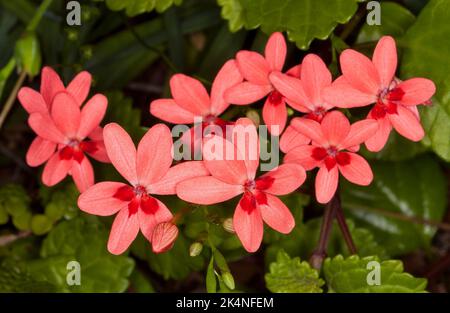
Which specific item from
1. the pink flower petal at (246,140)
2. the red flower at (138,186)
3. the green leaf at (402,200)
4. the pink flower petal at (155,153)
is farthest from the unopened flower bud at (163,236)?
the green leaf at (402,200)

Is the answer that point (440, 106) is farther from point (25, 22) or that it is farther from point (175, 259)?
point (25, 22)

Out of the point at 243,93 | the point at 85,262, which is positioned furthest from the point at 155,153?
the point at 85,262

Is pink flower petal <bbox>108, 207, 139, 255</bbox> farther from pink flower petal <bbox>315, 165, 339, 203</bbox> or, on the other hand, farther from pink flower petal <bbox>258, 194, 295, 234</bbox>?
pink flower petal <bbox>315, 165, 339, 203</bbox>

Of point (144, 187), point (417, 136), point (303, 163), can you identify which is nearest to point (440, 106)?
point (417, 136)

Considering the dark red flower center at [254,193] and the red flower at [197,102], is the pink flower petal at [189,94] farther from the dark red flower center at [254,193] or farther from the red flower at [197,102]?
the dark red flower center at [254,193]

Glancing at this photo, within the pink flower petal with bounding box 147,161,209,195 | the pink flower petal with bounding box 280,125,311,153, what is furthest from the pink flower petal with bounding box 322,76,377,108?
the pink flower petal with bounding box 147,161,209,195

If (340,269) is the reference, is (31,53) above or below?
above
